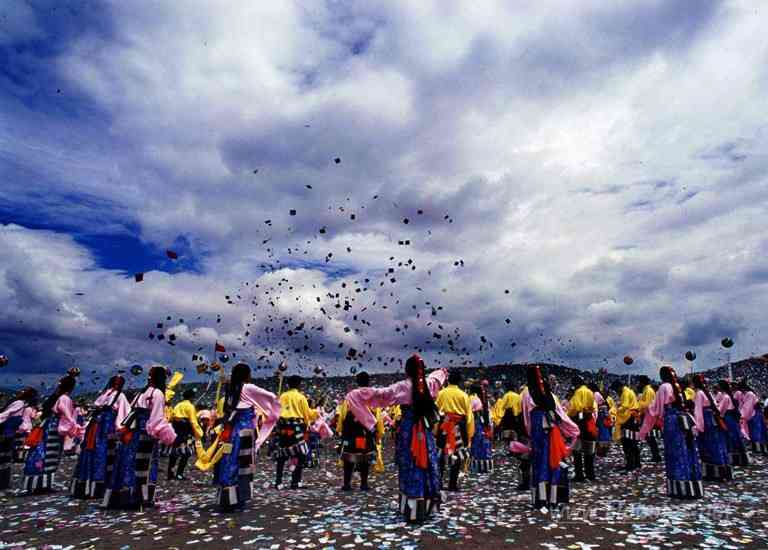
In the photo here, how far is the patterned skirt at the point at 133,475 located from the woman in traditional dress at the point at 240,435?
148 cm

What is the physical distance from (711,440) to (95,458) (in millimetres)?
15481

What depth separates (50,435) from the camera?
39.8 feet

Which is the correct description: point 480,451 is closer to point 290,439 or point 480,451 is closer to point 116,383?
point 290,439

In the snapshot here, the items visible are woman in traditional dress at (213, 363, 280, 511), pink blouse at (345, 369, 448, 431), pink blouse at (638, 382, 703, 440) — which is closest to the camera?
pink blouse at (345, 369, 448, 431)

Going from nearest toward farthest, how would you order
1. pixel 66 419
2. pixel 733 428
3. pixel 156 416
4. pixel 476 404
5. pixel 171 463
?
pixel 156 416 < pixel 66 419 < pixel 171 463 < pixel 733 428 < pixel 476 404

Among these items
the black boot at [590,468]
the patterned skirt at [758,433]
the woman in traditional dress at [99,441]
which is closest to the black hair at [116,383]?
the woman in traditional dress at [99,441]

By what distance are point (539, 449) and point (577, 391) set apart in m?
4.62

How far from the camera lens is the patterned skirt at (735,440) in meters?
15.2

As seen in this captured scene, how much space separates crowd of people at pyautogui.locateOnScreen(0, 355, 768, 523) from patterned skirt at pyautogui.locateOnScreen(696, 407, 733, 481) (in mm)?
30

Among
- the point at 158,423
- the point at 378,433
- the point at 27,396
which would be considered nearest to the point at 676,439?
the point at 378,433

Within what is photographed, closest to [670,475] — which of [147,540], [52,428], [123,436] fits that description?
[147,540]

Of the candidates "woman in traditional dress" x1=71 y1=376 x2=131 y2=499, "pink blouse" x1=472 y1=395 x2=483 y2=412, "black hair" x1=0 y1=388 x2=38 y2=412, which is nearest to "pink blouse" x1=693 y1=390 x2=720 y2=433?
"pink blouse" x1=472 y1=395 x2=483 y2=412

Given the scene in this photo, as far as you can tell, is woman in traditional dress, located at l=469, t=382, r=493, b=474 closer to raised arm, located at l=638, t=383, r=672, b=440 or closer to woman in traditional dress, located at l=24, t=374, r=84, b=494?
raised arm, located at l=638, t=383, r=672, b=440

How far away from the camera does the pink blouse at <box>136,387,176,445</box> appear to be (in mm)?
9734
